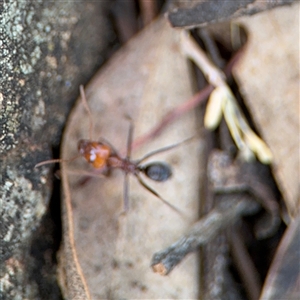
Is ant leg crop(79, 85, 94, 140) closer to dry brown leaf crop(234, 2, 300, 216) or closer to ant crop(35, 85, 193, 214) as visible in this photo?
ant crop(35, 85, 193, 214)

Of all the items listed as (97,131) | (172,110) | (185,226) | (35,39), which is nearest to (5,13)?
(35,39)

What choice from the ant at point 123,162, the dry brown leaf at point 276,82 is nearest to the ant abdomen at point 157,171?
the ant at point 123,162

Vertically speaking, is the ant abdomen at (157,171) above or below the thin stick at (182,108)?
below

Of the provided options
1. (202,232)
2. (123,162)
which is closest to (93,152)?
(123,162)

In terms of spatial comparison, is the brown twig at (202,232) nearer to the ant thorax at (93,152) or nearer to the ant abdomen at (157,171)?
→ the ant abdomen at (157,171)

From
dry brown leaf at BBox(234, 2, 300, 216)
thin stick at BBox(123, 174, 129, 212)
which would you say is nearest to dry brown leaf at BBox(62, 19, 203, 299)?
thin stick at BBox(123, 174, 129, 212)
